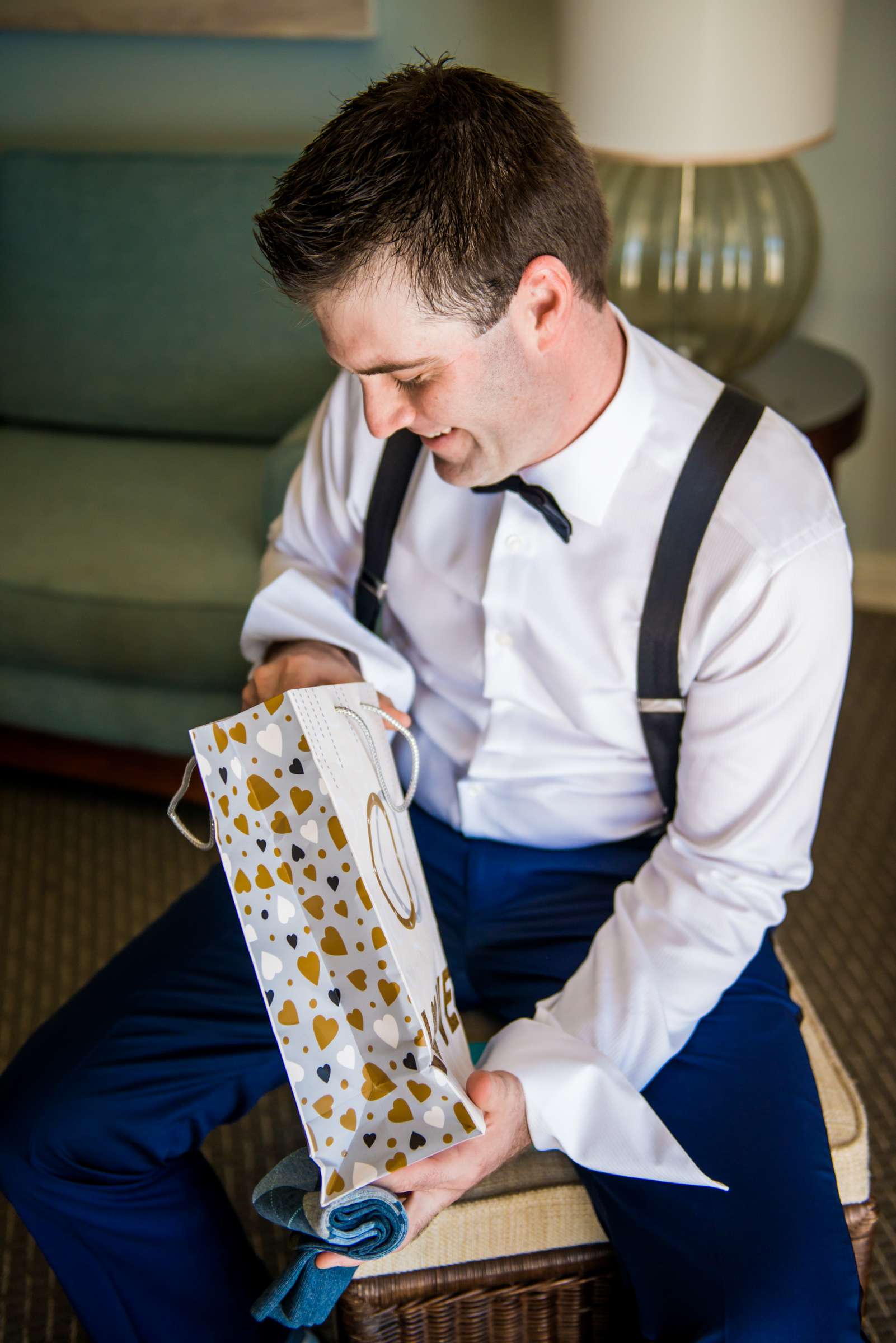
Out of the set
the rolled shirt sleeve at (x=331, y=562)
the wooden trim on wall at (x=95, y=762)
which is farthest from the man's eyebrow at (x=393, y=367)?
the wooden trim on wall at (x=95, y=762)

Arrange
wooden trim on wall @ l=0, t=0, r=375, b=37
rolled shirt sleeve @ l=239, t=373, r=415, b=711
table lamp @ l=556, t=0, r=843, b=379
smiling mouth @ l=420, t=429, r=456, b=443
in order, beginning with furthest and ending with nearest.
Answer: wooden trim on wall @ l=0, t=0, r=375, b=37
table lamp @ l=556, t=0, r=843, b=379
rolled shirt sleeve @ l=239, t=373, r=415, b=711
smiling mouth @ l=420, t=429, r=456, b=443

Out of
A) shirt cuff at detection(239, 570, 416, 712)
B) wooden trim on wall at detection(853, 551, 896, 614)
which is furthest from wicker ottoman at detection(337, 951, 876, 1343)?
wooden trim on wall at detection(853, 551, 896, 614)

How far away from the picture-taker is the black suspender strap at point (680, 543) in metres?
1.05

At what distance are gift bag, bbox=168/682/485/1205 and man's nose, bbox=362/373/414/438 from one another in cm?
27

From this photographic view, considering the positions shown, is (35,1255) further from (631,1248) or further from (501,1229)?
(631,1248)

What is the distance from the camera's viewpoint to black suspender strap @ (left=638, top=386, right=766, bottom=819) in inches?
41.5

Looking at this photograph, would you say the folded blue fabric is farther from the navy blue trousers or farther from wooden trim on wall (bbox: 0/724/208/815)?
wooden trim on wall (bbox: 0/724/208/815)

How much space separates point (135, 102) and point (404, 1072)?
249 cm

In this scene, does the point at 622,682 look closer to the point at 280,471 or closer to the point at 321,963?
the point at 321,963

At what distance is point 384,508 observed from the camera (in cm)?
125

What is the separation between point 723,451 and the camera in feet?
3.51

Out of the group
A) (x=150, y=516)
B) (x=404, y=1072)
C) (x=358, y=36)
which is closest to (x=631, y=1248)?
(x=404, y=1072)

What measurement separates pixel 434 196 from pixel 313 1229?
0.79 meters

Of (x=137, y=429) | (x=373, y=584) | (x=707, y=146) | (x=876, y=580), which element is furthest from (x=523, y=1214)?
(x=876, y=580)
